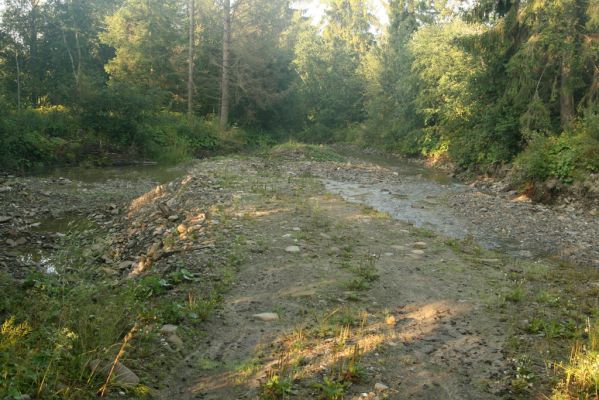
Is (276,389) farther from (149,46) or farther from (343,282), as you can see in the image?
(149,46)

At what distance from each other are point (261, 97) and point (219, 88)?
121 inches

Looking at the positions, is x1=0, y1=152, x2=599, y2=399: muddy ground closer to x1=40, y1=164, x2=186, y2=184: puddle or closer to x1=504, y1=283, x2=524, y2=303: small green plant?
x1=504, y1=283, x2=524, y2=303: small green plant

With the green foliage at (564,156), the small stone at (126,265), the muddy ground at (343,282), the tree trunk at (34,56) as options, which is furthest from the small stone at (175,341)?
the tree trunk at (34,56)

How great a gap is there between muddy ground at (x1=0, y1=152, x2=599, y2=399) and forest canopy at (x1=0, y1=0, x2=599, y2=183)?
534 centimetres

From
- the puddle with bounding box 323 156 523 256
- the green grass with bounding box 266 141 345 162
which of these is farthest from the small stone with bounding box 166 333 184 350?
the green grass with bounding box 266 141 345 162

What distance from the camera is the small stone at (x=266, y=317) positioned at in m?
4.99

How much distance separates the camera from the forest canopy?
15.3 meters

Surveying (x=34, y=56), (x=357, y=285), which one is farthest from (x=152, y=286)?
(x=34, y=56)

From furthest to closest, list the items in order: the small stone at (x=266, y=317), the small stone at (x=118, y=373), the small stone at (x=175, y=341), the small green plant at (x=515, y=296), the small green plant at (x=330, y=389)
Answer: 1. the small green plant at (x=515, y=296)
2. the small stone at (x=266, y=317)
3. the small stone at (x=175, y=341)
4. the small green plant at (x=330, y=389)
5. the small stone at (x=118, y=373)

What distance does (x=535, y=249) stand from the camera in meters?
8.58

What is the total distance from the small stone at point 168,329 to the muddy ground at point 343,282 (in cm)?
15

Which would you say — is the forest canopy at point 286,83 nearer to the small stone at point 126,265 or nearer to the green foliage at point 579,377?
the green foliage at point 579,377

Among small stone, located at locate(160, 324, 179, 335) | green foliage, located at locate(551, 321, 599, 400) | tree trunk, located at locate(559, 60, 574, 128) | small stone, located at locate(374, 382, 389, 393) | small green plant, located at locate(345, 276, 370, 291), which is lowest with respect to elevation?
small stone, located at locate(374, 382, 389, 393)

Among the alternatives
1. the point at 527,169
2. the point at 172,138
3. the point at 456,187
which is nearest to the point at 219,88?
the point at 172,138
